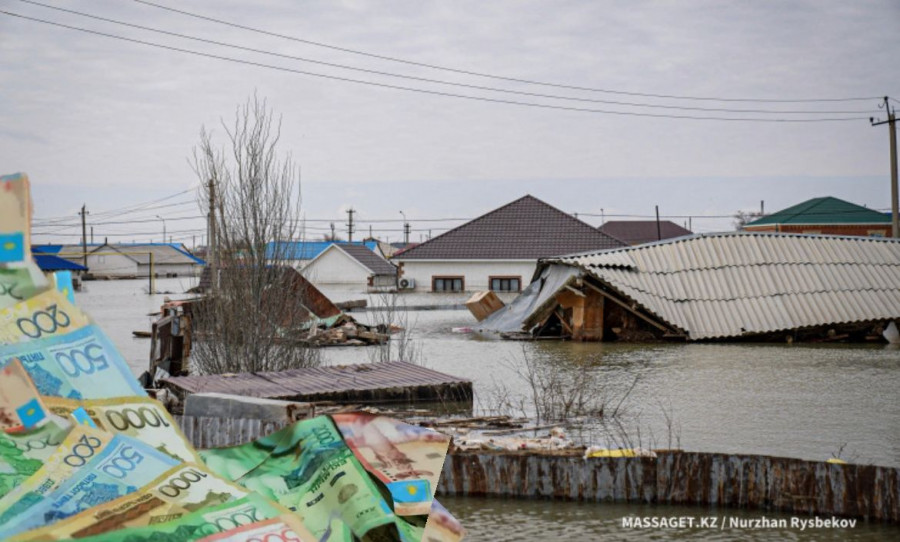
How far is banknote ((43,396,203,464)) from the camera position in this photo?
3.14 meters

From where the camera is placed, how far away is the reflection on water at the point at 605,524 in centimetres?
714

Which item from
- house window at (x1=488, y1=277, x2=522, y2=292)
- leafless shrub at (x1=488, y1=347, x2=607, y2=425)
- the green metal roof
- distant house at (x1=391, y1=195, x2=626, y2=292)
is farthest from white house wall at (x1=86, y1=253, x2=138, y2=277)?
leafless shrub at (x1=488, y1=347, x2=607, y2=425)

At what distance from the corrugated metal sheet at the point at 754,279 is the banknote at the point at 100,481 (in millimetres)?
20687

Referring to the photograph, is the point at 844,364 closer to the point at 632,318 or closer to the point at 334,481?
the point at 632,318

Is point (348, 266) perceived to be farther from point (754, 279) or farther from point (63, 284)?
point (63, 284)

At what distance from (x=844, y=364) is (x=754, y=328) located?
15.9 feet

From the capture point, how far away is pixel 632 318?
78.6ft

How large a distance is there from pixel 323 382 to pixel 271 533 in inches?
443

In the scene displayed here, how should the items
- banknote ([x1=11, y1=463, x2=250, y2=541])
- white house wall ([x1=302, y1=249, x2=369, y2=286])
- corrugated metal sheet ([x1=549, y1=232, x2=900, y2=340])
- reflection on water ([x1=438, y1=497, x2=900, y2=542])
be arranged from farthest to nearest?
white house wall ([x1=302, y1=249, x2=369, y2=286]), corrugated metal sheet ([x1=549, y1=232, x2=900, y2=340]), reflection on water ([x1=438, y1=497, x2=900, y2=542]), banknote ([x1=11, y1=463, x2=250, y2=541])

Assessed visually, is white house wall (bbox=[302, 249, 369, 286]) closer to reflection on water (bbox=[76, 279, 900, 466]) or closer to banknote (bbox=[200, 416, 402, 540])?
reflection on water (bbox=[76, 279, 900, 466])

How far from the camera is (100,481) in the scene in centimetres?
282

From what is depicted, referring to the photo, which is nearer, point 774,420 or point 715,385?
point 774,420

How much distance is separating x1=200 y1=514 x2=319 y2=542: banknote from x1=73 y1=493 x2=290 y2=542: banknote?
0.02 m

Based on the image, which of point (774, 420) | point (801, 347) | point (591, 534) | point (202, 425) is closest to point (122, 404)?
point (591, 534)
